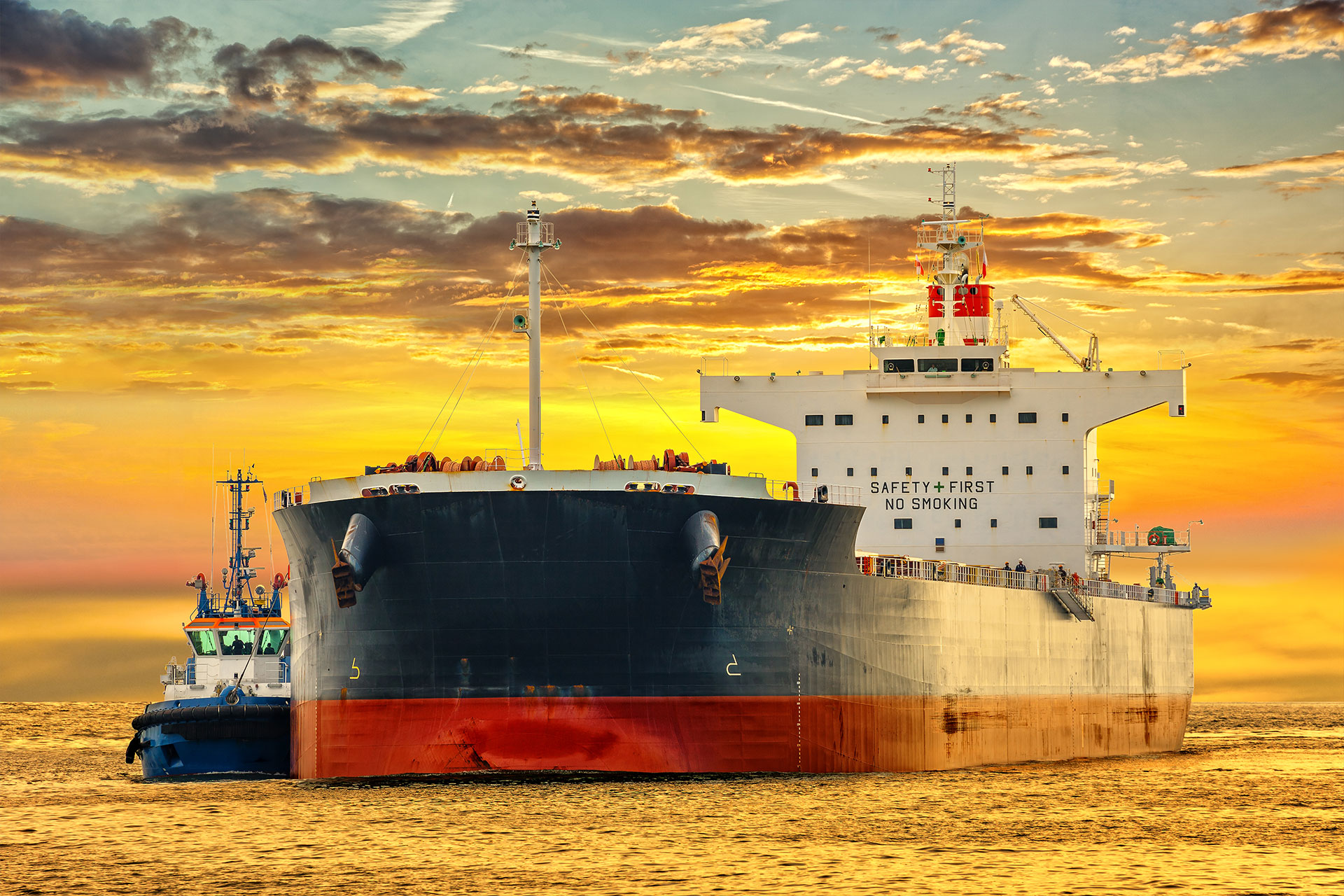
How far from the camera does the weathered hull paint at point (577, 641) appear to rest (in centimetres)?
2438

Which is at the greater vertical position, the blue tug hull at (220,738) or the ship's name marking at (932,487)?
the ship's name marking at (932,487)

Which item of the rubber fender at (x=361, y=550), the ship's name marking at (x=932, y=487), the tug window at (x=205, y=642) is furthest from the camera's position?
the ship's name marking at (x=932, y=487)

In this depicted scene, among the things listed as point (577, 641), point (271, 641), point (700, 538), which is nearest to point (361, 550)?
point (577, 641)

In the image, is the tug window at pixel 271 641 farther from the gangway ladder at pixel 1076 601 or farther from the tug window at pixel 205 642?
the gangway ladder at pixel 1076 601

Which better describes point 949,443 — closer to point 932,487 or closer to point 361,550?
point 932,487

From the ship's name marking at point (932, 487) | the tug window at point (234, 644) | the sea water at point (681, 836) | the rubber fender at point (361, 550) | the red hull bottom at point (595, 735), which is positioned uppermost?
the ship's name marking at point (932, 487)

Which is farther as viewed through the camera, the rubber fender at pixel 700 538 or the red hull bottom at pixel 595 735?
the red hull bottom at pixel 595 735

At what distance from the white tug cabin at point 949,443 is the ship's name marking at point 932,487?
1.0 inches

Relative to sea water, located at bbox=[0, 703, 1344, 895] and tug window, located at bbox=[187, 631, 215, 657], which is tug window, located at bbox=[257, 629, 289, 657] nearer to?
tug window, located at bbox=[187, 631, 215, 657]

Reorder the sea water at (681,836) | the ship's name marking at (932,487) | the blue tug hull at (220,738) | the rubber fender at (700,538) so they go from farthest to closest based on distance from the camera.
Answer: the ship's name marking at (932,487) → the blue tug hull at (220,738) → the rubber fender at (700,538) → the sea water at (681,836)

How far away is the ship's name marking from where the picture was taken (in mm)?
38000

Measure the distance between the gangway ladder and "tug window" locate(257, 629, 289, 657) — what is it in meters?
18.2

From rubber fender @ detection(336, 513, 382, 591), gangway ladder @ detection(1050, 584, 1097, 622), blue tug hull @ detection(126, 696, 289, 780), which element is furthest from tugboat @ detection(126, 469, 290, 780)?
gangway ladder @ detection(1050, 584, 1097, 622)

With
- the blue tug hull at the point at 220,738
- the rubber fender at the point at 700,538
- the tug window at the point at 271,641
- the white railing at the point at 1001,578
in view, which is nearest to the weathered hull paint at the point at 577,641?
the rubber fender at the point at 700,538
